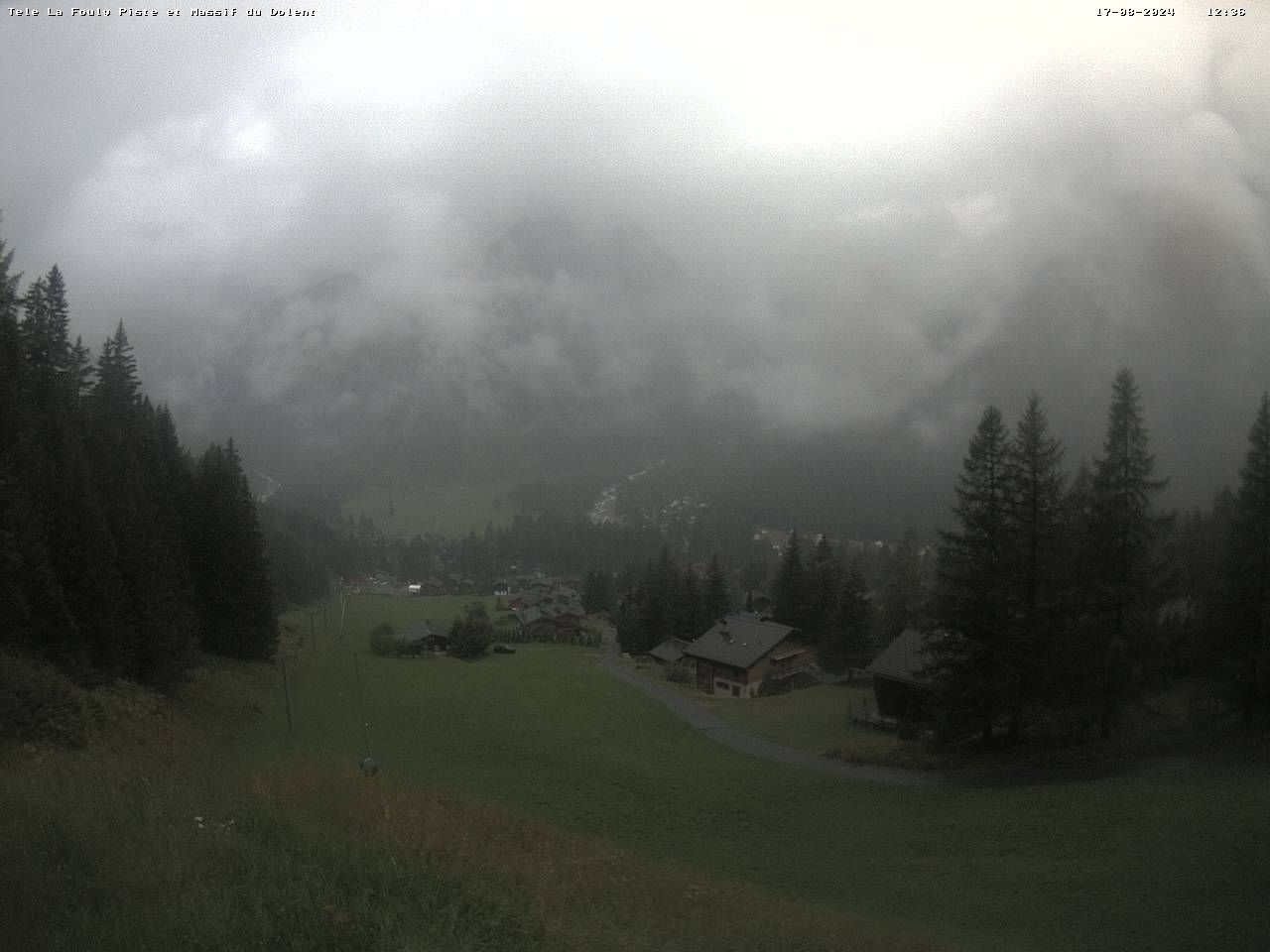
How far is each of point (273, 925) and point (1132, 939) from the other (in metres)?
9.44

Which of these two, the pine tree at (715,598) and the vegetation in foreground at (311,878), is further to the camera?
the pine tree at (715,598)

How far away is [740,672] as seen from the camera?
42844 mm

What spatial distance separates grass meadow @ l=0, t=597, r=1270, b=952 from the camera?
5.98 m

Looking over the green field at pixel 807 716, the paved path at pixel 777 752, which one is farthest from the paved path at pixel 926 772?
the green field at pixel 807 716

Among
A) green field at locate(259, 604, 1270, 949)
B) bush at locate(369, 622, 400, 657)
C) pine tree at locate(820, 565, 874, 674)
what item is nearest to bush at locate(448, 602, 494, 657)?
bush at locate(369, 622, 400, 657)

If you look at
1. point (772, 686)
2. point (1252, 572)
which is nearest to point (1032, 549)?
point (1252, 572)

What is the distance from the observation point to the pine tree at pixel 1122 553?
1923cm

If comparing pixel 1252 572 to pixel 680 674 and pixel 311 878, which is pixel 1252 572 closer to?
pixel 311 878

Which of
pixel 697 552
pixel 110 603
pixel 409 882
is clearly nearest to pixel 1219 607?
pixel 409 882

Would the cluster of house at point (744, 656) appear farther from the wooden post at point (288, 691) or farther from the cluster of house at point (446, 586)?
the cluster of house at point (446, 586)

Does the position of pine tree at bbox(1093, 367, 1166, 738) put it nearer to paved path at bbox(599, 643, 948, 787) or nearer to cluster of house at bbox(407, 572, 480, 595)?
paved path at bbox(599, 643, 948, 787)

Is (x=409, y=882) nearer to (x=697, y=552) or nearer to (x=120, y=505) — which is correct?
(x=120, y=505)

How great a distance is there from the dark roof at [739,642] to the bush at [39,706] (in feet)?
106

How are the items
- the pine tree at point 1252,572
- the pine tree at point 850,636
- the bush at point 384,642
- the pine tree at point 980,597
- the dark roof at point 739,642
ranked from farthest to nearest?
the pine tree at point 850,636, the dark roof at point 739,642, the bush at point 384,642, the pine tree at point 980,597, the pine tree at point 1252,572
